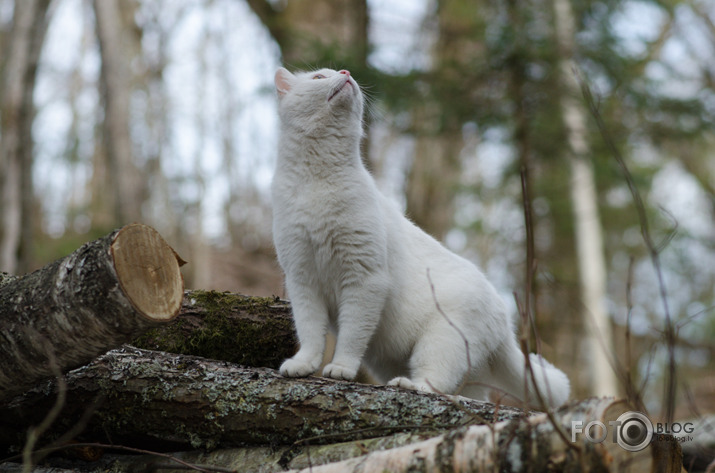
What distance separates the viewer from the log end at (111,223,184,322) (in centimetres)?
208

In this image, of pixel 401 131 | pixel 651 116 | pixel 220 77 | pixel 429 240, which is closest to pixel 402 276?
pixel 429 240

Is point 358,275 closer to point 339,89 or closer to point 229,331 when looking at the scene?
point 229,331

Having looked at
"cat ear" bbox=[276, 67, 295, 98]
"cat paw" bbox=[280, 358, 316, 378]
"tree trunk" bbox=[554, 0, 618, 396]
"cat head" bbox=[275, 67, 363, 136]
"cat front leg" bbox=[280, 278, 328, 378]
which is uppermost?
"cat ear" bbox=[276, 67, 295, 98]

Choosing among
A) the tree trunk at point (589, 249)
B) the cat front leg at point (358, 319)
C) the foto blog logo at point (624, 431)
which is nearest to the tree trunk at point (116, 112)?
the cat front leg at point (358, 319)

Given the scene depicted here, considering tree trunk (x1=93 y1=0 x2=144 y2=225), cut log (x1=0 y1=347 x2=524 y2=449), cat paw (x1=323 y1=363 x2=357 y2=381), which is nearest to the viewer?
cut log (x1=0 y1=347 x2=524 y2=449)

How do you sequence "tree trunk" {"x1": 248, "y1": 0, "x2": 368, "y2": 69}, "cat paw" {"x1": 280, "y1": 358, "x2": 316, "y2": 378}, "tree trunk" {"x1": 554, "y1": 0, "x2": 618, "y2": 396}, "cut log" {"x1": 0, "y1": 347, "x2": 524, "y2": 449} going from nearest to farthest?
"cut log" {"x1": 0, "y1": 347, "x2": 524, "y2": 449}
"cat paw" {"x1": 280, "y1": 358, "x2": 316, "y2": 378}
"tree trunk" {"x1": 248, "y1": 0, "x2": 368, "y2": 69}
"tree trunk" {"x1": 554, "y1": 0, "x2": 618, "y2": 396}

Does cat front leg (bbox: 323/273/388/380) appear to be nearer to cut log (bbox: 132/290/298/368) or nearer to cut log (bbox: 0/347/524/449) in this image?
cut log (bbox: 0/347/524/449)

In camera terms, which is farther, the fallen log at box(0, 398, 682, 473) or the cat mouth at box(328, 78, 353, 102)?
the cat mouth at box(328, 78, 353, 102)

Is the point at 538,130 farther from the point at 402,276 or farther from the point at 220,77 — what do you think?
the point at 220,77

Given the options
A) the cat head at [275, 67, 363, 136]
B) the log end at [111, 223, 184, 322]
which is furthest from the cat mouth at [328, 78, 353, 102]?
the log end at [111, 223, 184, 322]

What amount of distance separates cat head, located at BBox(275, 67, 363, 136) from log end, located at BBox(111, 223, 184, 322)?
121cm

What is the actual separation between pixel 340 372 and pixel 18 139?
576cm

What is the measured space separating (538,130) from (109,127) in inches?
187

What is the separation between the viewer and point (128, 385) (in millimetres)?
2639
